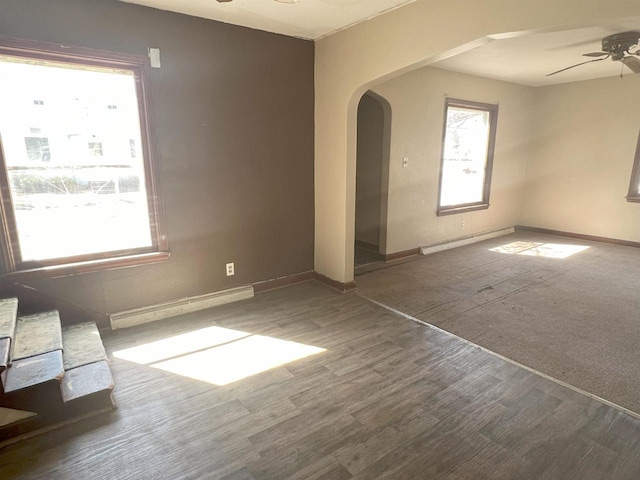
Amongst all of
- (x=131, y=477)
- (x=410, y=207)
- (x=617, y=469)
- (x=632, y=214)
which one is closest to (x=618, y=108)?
(x=632, y=214)

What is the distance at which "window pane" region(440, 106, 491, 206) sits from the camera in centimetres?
548

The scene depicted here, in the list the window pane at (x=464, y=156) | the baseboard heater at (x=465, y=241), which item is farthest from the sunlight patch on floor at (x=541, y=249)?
the window pane at (x=464, y=156)

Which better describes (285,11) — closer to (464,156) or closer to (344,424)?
(344,424)

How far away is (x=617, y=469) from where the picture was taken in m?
1.68

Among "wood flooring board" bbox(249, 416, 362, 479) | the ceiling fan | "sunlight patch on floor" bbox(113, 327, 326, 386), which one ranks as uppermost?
the ceiling fan

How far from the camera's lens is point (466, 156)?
5.85 meters

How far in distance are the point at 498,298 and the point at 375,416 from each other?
7.51ft

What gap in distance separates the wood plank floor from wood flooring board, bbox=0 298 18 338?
64 centimetres

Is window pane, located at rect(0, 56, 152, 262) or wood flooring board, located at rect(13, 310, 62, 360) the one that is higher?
window pane, located at rect(0, 56, 152, 262)

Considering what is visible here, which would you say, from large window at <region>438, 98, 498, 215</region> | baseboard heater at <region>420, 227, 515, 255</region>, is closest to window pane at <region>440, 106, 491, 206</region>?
large window at <region>438, 98, 498, 215</region>

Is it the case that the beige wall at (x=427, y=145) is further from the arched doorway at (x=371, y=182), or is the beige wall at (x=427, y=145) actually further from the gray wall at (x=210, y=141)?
the gray wall at (x=210, y=141)

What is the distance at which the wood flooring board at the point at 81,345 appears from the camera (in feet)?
7.71

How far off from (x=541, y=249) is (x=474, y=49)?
3290 millimetres

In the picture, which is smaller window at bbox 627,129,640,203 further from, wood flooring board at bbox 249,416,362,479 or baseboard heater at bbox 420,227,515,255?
wood flooring board at bbox 249,416,362,479
